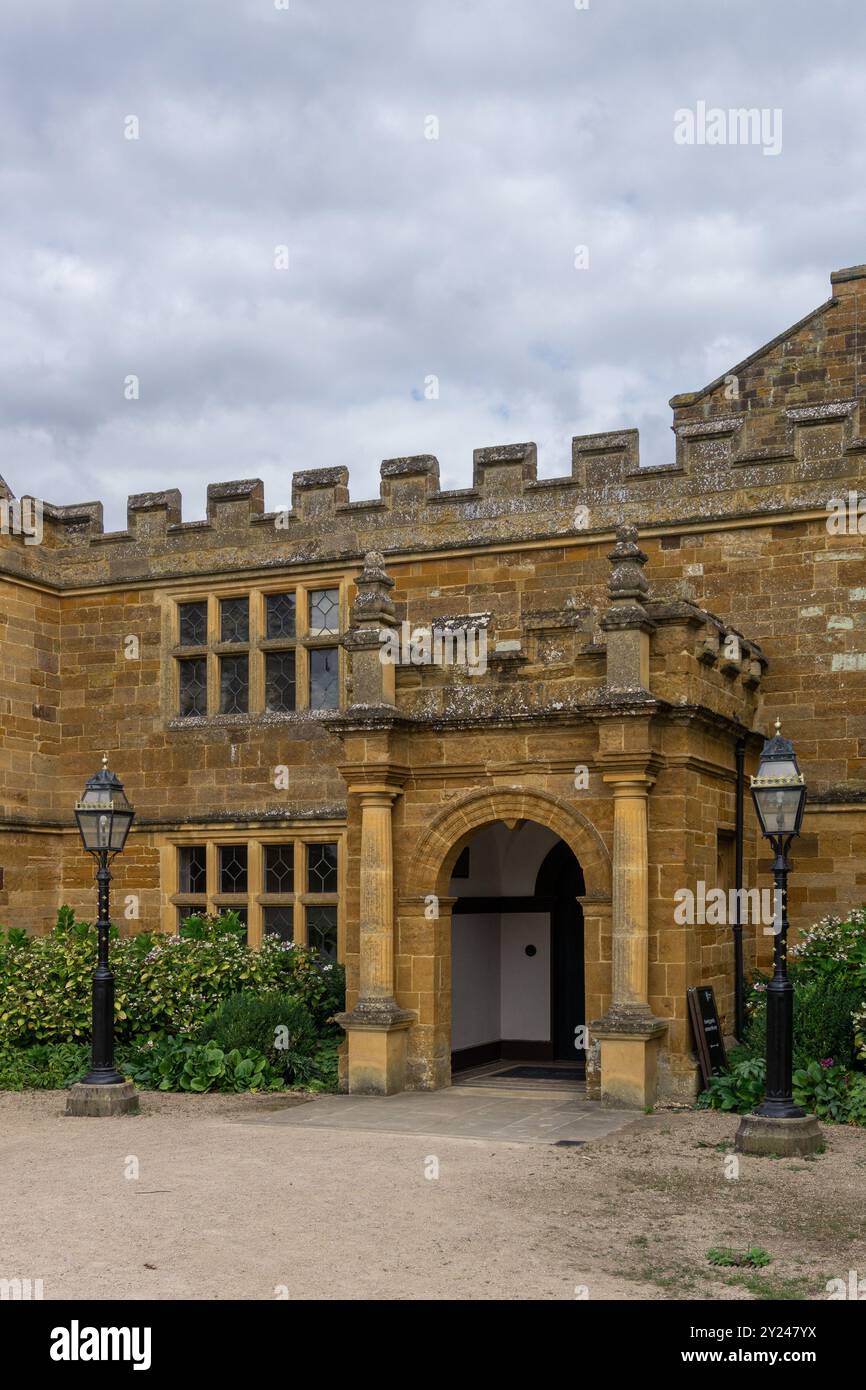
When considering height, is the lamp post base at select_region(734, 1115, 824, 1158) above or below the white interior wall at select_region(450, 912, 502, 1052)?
below

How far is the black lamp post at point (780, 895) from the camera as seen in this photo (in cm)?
1025

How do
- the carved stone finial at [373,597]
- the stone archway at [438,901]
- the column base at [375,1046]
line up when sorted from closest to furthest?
1. the column base at [375,1046]
2. the stone archway at [438,901]
3. the carved stone finial at [373,597]

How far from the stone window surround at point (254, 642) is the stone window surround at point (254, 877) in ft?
4.64

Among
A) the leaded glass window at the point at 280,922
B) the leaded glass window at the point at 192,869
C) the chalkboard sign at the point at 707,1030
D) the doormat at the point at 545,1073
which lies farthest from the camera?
the leaded glass window at the point at 192,869

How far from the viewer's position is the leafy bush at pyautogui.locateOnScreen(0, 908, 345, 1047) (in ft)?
49.4

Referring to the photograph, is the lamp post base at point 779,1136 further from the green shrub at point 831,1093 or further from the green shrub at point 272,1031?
the green shrub at point 272,1031

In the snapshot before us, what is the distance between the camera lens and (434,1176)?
31.0 ft

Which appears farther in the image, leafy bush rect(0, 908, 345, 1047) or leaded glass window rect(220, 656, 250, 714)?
leaded glass window rect(220, 656, 250, 714)

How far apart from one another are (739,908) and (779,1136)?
4.20 metres

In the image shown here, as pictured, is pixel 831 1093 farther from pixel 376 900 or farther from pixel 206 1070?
pixel 206 1070

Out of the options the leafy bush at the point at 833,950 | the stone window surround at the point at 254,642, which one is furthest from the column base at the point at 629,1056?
the stone window surround at the point at 254,642

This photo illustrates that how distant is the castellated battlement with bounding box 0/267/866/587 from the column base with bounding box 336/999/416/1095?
5816 mm

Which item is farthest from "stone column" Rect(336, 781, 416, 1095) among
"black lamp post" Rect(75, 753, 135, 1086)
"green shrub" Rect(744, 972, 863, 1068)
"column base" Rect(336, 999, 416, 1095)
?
"green shrub" Rect(744, 972, 863, 1068)

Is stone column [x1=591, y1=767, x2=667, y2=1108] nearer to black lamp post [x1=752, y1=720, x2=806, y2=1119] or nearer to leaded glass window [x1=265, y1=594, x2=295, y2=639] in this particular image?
black lamp post [x1=752, y1=720, x2=806, y2=1119]
